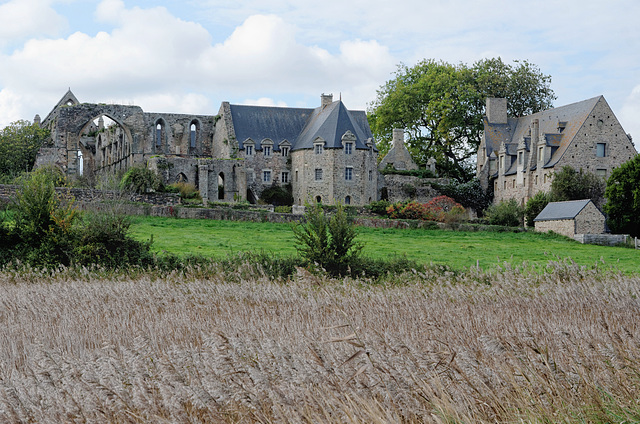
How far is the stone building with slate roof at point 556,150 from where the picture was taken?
51.4m

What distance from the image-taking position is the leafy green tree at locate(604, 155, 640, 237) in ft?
137

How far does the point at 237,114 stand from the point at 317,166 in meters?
9.63

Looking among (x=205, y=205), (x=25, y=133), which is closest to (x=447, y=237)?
(x=205, y=205)

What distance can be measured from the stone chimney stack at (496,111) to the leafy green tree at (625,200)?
16408 millimetres

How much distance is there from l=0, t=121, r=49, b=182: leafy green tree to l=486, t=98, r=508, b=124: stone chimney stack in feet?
125

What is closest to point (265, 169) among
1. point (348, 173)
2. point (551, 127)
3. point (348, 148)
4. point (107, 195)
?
point (348, 173)

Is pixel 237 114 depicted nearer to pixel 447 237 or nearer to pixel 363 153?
pixel 363 153

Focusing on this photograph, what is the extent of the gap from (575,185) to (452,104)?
51.1ft

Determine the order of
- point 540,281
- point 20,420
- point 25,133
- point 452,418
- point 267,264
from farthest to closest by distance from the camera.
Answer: point 25,133 → point 267,264 → point 540,281 → point 20,420 → point 452,418

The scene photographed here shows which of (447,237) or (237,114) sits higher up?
(237,114)

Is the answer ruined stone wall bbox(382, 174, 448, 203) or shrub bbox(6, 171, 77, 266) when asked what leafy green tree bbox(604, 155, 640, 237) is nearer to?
Answer: ruined stone wall bbox(382, 174, 448, 203)

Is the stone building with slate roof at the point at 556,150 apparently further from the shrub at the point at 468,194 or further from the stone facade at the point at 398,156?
the stone facade at the point at 398,156

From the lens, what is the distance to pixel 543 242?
34062 mm

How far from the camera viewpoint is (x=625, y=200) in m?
43.1
